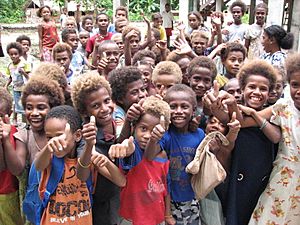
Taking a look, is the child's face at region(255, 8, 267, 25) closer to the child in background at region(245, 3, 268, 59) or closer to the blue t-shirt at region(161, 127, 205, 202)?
the child in background at region(245, 3, 268, 59)

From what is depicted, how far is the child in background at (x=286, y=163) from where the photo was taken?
7.55 ft

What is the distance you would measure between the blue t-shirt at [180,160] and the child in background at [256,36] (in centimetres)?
380

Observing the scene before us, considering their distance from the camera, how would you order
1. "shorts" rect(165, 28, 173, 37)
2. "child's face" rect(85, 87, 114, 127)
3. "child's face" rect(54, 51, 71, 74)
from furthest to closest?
1. "shorts" rect(165, 28, 173, 37)
2. "child's face" rect(54, 51, 71, 74)
3. "child's face" rect(85, 87, 114, 127)

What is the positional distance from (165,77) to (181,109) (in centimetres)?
75

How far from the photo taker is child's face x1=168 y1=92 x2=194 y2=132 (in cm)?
248

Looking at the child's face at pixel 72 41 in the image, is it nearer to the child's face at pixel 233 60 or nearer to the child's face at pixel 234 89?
the child's face at pixel 233 60

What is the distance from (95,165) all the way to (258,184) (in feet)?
3.55

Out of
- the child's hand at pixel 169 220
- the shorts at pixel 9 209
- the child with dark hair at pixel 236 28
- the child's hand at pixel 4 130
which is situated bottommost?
the child's hand at pixel 169 220

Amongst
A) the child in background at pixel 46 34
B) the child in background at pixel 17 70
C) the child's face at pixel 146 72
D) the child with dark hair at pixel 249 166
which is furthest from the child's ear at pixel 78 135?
the child in background at pixel 46 34

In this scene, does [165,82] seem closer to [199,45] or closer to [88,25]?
[199,45]

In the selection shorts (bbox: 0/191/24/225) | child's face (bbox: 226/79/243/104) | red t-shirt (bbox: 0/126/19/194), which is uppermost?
child's face (bbox: 226/79/243/104)

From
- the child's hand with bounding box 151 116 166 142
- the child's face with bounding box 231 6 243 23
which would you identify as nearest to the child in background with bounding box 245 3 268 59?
the child's face with bounding box 231 6 243 23

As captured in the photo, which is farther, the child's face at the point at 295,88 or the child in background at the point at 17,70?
the child in background at the point at 17,70

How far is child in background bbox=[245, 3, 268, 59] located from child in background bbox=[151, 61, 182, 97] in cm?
298
